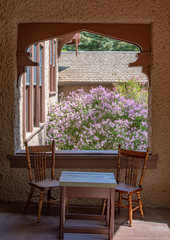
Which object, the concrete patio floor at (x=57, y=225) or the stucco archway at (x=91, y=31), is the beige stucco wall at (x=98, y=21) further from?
the concrete patio floor at (x=57, y=225)

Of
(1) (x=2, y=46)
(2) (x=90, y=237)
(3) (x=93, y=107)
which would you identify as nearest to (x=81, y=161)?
(2) (x=90, y=237)

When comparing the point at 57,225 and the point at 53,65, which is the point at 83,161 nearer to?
the point at 57,225

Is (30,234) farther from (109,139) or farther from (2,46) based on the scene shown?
(109,139)

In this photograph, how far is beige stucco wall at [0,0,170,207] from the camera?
4.97 m

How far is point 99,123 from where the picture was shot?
26.2 ft

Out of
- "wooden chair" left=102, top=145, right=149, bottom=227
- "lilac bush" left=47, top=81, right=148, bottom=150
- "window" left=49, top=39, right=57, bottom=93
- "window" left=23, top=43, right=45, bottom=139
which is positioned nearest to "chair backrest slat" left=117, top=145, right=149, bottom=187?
"wooden chair" left=102, top=145, right=149, bottom=227

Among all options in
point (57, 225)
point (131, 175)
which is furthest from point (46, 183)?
point (131, 175)

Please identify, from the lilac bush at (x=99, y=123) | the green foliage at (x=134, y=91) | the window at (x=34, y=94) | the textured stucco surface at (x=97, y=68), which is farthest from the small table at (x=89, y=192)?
the textured stucco surface at (x=97, y=68)

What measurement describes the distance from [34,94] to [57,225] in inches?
174

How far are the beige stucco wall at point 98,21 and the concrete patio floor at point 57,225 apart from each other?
327mm

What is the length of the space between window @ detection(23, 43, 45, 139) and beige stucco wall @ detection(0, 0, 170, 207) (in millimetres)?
1340

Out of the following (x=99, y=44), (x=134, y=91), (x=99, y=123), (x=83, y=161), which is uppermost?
(x=99, y=44)

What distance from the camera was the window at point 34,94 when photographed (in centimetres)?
694

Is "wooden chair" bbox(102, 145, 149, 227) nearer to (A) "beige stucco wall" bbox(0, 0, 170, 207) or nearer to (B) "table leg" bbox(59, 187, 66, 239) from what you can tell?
(A) "beige stucco wall" bbox(0, 0, 170, 207)
